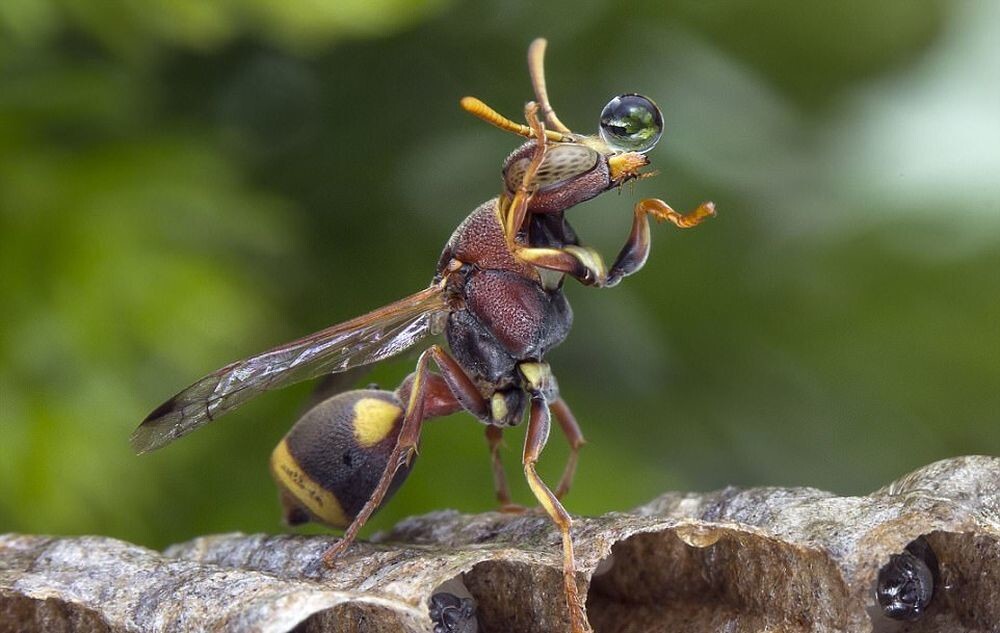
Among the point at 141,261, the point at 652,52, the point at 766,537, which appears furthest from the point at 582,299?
the point at 766,537

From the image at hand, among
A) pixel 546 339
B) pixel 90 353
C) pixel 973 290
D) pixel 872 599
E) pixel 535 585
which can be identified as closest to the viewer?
pixel 872 599

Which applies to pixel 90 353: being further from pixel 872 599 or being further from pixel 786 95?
pixel 786 95

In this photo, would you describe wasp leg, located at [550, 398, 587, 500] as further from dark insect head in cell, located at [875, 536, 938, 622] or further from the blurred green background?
dark insect head in cell, located at [875, 536, 938, 622]

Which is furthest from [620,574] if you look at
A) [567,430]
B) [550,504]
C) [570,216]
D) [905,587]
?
[570,216]

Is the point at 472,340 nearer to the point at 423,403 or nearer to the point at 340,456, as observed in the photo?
the point at 423,403

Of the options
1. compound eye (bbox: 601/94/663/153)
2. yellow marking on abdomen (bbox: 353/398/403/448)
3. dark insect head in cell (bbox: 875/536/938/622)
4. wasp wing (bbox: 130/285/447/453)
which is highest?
compound eye (bbox: 601/94/663/153)

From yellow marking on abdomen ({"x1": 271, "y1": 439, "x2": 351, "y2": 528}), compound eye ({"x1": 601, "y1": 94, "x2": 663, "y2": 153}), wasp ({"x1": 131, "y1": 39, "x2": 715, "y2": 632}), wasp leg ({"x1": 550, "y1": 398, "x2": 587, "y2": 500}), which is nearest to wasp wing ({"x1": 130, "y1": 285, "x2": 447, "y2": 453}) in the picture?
wasp ({"x1": 131, "y1": 39, "x2": 715, "y2": 632})
